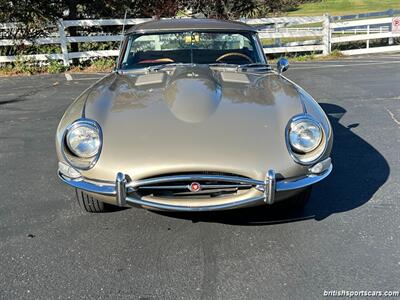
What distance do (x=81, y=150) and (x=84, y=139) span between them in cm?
8

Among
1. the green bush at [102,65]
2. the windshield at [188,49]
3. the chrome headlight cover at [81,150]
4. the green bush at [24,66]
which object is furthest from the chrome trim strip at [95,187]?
the green bush at [24,66]

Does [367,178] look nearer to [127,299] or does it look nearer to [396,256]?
[396,256]

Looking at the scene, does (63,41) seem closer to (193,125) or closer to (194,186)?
(193,125)

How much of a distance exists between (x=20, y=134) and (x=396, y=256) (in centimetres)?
468

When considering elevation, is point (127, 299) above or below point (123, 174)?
below

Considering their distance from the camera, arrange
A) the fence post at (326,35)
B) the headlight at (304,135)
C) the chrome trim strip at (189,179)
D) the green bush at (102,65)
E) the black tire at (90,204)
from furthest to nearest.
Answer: the fence post at (326,35) → the green bush at (102,65) → the black tire at (90,204) → the headlight at (304,135) → the chrome trim strip at (189,179)

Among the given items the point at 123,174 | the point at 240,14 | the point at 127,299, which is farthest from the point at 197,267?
the point at 240,14

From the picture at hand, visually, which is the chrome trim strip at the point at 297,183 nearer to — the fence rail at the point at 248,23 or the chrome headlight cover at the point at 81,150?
the chrome headlight cover at the point at 81,150

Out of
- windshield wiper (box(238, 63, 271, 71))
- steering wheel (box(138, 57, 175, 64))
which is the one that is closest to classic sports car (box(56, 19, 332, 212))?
windshield wiper (box(238, 63, 271, 71))

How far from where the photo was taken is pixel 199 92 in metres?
3.46

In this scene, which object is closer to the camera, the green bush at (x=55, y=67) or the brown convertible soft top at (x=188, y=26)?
the brown convertible soft top at (x=188, y=26)

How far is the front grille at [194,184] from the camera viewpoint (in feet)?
9.35

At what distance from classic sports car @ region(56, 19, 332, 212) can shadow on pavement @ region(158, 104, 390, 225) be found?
0.70 feet

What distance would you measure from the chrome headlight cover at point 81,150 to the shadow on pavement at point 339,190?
0.84 meters
